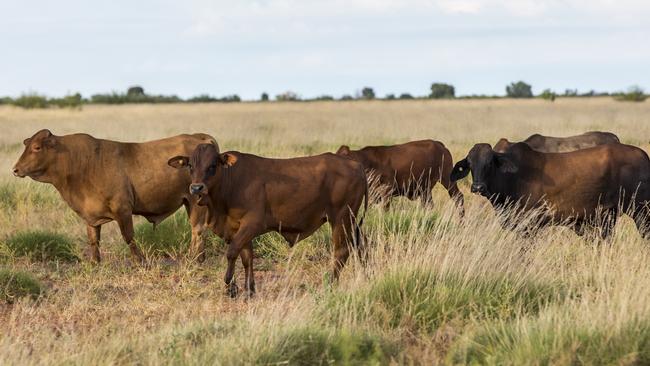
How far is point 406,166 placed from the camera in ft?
47.1

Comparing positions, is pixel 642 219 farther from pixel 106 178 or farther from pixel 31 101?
pixel 31 101

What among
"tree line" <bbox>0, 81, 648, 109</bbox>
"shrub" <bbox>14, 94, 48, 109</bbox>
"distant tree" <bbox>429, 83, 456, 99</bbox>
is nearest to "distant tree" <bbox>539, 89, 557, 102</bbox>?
"tree line" <bbox>0, 81, 648, 109</bbox>

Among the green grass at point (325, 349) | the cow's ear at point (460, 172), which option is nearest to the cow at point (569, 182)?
the cow's ear at point (460, 172)

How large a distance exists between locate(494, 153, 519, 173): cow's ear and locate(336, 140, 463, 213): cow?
4.15 metres

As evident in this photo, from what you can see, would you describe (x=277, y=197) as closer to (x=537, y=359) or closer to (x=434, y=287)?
(x=434, y=287)

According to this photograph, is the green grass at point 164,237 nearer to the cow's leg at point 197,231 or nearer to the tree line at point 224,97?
the cow's leg at point 197,231

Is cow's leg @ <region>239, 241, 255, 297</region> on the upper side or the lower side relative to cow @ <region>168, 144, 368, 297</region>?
lower

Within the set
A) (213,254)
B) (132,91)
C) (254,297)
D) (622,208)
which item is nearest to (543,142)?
(622,208)

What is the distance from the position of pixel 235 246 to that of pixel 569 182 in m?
3.63

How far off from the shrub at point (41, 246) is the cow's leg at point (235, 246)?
8.60 ft

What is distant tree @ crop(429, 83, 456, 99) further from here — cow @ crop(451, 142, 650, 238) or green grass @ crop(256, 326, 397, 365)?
green grass @ crop(256, 326, 397, 365)

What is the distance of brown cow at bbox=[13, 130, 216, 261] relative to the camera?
10.4 meters

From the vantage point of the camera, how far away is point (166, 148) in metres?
10.8

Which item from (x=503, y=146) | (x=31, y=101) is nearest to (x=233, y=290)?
(x=503, y=146)
